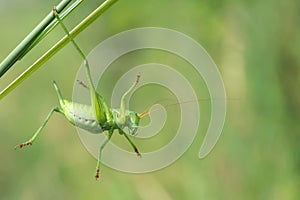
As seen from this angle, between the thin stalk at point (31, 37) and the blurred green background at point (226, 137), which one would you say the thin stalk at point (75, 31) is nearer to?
the thin stalk at point (31, 37)

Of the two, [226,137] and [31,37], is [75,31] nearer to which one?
[31,37]

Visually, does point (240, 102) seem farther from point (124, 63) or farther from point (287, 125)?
point (124, 63)

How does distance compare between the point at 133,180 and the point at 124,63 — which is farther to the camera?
the point at 124,63

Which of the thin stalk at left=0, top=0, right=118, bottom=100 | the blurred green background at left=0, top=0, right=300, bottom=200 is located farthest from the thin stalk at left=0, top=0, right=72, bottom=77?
the blurred green background at left=0, top=0, right=300, bottom=200

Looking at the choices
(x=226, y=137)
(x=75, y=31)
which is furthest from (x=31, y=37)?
(x=226, y=137)

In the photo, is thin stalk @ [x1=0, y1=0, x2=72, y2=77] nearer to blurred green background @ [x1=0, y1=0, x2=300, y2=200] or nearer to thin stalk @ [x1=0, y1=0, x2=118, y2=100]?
thin stalk @ [x1=0, y1=0, x2=118, y2=100]

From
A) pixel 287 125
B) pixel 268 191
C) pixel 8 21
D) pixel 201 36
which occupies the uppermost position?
pixel 8 21

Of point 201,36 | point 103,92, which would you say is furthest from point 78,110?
point 103,92

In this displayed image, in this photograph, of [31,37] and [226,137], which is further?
[226,137]

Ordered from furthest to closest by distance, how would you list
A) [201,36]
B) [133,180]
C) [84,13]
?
[84,13] → [201,36] → [133,180]
